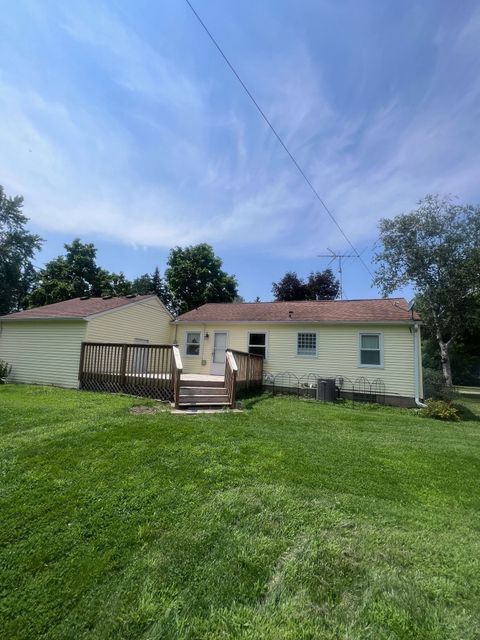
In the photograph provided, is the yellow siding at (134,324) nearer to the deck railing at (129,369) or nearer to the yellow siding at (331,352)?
the deck railing at (129,369)

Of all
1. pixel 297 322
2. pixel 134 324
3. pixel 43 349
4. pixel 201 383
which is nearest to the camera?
pixel 201 383

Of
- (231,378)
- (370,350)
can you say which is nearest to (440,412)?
(370,350)

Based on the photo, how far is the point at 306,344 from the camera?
13.3 m

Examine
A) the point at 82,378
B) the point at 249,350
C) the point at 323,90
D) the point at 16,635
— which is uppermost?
the point at 323,90

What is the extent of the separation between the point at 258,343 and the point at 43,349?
856cm

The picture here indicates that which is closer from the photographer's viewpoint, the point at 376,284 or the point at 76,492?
the point at 76,492

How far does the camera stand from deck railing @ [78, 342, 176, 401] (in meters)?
9.45

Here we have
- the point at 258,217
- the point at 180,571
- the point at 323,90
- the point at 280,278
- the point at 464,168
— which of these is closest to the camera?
the point at 180,571

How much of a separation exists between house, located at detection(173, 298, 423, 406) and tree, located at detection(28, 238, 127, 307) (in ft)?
58.0

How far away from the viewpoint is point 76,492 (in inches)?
143

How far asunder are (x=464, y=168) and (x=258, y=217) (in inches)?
270

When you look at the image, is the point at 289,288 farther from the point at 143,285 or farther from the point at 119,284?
the point at 119,284

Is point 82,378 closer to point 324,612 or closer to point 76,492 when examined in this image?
point 76,492

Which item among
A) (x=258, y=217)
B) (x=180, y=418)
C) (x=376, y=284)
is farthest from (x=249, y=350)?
(x=376, y=284)
